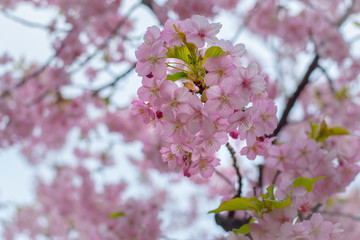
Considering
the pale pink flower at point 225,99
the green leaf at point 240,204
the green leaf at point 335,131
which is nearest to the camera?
the pale pink flower at point 225,99

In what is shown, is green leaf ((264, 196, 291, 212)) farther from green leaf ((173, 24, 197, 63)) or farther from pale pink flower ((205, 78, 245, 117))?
green leaf ((173, 24, 197, 63))

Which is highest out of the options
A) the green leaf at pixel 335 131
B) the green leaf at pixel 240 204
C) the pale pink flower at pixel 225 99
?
the green leaf at pixel 335 131

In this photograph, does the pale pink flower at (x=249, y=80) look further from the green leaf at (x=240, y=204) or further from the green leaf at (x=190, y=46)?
the green leaf at (x=240, y=204)

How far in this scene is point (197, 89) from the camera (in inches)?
45.8

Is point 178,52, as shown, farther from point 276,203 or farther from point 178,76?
point 276,203

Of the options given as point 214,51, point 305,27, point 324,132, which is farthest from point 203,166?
point 305,27

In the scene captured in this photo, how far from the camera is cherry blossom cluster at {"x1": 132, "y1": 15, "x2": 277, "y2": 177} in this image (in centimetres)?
102

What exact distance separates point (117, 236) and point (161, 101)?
74.1 inches

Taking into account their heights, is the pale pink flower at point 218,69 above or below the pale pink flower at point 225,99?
A: above

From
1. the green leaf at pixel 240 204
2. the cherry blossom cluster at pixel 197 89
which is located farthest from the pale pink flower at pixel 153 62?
the green leaf at pixel 240 204

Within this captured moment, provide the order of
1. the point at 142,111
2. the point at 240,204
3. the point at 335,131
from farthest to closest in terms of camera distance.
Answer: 1. the point at 335,131
2. the point at 240,204
3. the point at 142,111

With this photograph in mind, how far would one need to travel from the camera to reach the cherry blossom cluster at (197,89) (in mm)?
1023

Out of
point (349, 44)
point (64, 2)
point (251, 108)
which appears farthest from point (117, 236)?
point (349, 44)

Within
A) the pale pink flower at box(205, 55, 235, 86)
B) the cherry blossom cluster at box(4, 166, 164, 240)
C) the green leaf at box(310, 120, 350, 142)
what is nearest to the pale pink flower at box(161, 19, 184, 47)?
the pale pink flower at box(205, 55, 235, 86)
